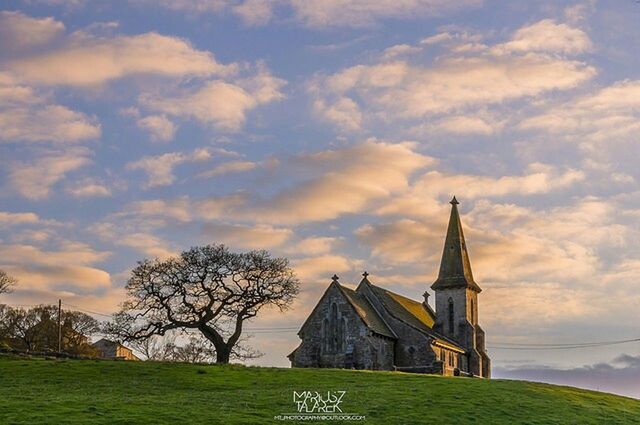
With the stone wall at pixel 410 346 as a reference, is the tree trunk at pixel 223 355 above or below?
below

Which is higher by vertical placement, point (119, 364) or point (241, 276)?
point (241, 276)

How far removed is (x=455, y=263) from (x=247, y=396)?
56.2 meters

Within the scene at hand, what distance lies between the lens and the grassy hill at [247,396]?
43344 mm

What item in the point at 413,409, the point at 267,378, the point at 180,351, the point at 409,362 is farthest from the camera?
the point at 180,351

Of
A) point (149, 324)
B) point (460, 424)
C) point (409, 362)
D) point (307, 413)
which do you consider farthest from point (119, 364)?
point (409, 362)

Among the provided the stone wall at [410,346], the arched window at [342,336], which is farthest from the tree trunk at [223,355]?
the stone wall at [410,346]

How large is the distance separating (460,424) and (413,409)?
2.98 meters

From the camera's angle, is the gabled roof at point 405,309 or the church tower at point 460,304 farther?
the church tower at point 460,304

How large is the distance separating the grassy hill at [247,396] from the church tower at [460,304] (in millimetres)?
29269

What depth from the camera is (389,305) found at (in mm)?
94625

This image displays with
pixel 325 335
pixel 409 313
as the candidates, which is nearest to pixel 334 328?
pixel 325 335

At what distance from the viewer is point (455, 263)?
104 m

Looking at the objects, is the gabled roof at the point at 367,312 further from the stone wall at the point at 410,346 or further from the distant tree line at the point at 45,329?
the distant tree line at the point at 45,329

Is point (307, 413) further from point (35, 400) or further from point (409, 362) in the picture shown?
point (409, 362)
